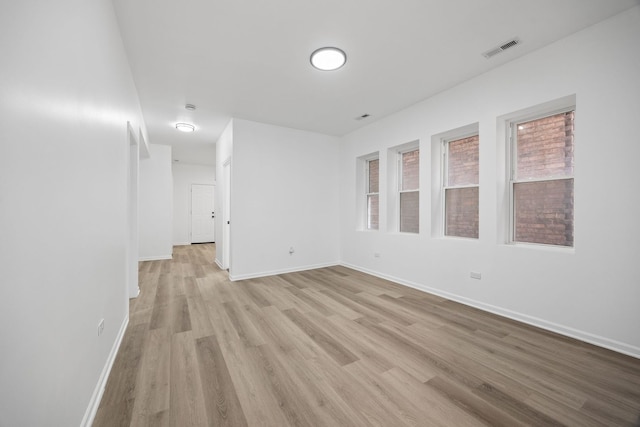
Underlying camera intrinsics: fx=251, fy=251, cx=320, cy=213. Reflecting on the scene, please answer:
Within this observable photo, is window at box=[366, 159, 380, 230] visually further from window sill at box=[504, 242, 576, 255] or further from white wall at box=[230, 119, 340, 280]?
window sill at box=[504, 242, 576, 255]

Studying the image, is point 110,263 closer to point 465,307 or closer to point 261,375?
point 261,375

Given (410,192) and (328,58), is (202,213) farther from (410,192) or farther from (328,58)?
(328,58)

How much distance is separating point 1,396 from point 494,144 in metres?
3.86

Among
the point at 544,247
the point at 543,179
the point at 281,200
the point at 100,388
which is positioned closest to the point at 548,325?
the point at 544,247

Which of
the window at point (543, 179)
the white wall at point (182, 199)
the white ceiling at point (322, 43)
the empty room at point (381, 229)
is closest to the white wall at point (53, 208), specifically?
the empty room at point (381, 229)

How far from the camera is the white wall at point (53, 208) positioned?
765mm

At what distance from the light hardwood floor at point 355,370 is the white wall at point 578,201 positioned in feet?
0.82

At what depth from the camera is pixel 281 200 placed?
4.84 metres

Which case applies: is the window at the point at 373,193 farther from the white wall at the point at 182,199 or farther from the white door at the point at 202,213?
the white wall at the point at 182,199

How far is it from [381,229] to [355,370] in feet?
9.45

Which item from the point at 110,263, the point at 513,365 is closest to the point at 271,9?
the point at 110,263

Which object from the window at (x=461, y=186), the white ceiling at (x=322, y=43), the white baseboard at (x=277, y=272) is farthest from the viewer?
the white baseboard at (x=277, y=272)

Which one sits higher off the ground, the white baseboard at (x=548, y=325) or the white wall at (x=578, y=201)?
the white wall at (x=578, y=201)

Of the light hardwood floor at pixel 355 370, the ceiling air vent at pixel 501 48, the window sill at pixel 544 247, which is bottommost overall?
the light hardwood floor at pixel 355 370
